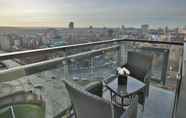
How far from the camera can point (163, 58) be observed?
338 centimetres

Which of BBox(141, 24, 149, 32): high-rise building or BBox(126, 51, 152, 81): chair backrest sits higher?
BBox(141, 24, 149, 32): high-rise building

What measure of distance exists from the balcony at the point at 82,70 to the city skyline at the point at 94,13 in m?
1.19

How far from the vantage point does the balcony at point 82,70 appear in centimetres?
168

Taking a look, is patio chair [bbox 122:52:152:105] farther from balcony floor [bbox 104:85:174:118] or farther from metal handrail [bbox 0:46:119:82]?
metal handrail [bbox 0:46:119:82]

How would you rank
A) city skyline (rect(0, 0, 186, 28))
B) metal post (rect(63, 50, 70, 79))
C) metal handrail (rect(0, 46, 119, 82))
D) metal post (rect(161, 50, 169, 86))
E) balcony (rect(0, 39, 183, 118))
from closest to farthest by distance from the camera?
metal handrail (rect(0, 46, 119, 82)), balcony (rect(0, 39, 183, 118)), metal post (rect(63, 50, 70, 79)), metal post (rect(161, 50, 169, 86)), city skyline (rect(0, 0, 186, 28))

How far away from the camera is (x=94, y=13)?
5.17m

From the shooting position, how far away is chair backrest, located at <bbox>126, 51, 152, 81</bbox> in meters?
2.68

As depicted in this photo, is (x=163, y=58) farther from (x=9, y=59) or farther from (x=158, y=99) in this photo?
(x=9, y=59)

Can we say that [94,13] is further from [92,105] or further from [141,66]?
[92,105]

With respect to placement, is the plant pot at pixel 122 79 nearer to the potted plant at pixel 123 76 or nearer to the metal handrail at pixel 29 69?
the potted plant at pixel 123 76

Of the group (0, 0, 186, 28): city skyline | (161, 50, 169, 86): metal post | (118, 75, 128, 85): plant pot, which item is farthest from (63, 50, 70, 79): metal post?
(161, 50, 169, 86): metal post

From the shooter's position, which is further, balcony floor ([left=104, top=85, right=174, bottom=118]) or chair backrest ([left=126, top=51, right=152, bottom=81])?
chair backrest ([left=126, top=51, right=152, bottom=81])

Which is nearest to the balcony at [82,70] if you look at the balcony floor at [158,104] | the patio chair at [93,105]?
the balcony floor at [158,104]

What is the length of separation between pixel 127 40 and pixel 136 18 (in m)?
1.43
